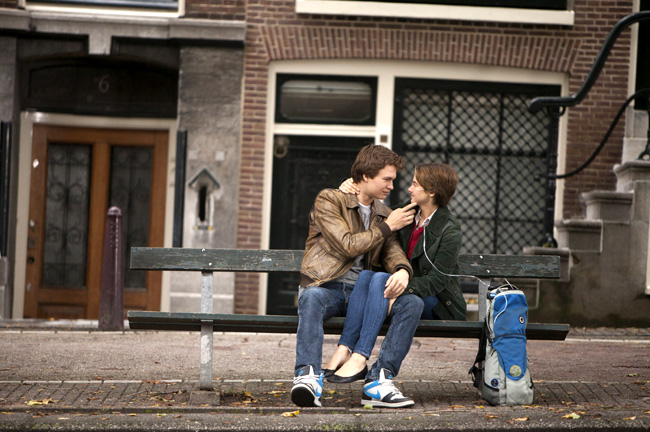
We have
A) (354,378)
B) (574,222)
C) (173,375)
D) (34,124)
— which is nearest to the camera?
(354,378)

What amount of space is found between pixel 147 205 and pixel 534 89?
504 cm

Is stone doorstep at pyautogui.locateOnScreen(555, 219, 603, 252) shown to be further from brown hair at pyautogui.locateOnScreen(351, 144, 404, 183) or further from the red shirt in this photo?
brown hair at pyautogui.locateOnScreen(351, 144, 404, 183)

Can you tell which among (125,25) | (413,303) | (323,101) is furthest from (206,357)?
(125,25)

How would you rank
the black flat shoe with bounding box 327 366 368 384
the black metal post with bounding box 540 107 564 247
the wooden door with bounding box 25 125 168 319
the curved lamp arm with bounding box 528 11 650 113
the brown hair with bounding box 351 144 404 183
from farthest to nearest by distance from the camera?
1. the wooden door with bounding box 25 125 168 319
2. the black metal post with bounding box 540 107 564 247
3. the curved lamp arm with bounding box 528 11 650 113
4. the brown hair with bounding box 351 144 404 183
5. the black flat shoe with bounding box 327 366 368 384

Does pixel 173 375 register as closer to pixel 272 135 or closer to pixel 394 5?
pixel 272 135

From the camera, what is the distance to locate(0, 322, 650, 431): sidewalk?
449 centimetres

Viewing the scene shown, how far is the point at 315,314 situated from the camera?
16.7 feet

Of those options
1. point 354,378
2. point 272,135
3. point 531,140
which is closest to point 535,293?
point 531,140

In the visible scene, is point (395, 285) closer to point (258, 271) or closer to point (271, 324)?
point (271, 324)

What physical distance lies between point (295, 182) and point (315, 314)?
21.2 feet

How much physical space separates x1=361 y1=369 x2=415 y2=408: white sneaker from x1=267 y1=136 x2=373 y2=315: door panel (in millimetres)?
6421

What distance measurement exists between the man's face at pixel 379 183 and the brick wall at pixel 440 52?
5.90 m

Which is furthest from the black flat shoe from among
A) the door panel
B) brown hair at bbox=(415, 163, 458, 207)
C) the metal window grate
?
the metal window grate

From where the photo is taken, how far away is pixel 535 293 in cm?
1043
